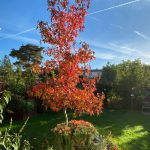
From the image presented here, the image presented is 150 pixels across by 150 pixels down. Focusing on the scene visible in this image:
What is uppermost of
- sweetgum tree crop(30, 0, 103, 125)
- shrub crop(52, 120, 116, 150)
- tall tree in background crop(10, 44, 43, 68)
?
tall tree in background crop(10, 44, 43, 68)

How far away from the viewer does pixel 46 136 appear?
448 inches

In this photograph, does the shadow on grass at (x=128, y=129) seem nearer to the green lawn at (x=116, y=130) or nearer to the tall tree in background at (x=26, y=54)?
the green lawn at (x=116, y=130)

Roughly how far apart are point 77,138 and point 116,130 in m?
4.93

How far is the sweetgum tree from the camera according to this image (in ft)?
32.8

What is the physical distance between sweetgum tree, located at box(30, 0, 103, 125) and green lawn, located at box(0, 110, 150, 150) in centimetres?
156

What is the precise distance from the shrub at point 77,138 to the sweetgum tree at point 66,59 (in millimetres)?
1339

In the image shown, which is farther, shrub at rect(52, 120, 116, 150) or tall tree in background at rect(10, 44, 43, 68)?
tall tree in background at rect(10, 44, 43, 68)

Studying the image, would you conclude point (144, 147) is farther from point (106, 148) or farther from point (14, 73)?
point (14, 73)

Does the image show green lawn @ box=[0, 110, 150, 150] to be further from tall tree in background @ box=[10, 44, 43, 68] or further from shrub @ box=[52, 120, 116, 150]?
tall tree in background @ box=[10, 44, 43, 68]

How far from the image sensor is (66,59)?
1005 centimetres

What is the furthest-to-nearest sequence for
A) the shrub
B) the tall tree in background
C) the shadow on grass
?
1. the tall tree in background
2. the shadow on grass
3. the shrub

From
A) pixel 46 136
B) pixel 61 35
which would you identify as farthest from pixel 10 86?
pixel 61 35

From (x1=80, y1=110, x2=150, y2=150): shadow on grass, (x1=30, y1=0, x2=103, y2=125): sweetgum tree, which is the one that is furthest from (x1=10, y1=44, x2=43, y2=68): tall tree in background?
(x1=30, y1=0, x2=103, y2=125): sweetgum tree

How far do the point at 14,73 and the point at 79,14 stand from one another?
34.6 ft
